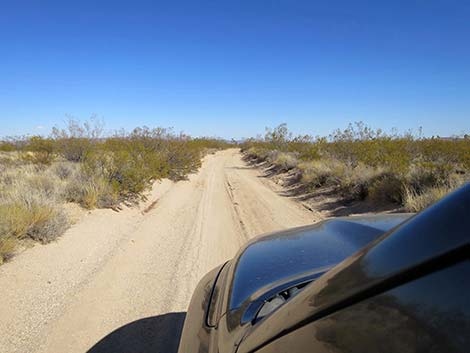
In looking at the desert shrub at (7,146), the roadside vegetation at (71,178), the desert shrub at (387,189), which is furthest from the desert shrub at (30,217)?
the desert shrub at (7,146)

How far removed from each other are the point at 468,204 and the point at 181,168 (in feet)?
55.8

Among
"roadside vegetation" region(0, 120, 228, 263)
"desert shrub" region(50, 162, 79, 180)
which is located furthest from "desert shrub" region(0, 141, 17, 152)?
"desert shrub" region(50, 162, 79, 180)

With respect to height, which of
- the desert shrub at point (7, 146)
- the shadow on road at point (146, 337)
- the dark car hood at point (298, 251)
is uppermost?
the desert shrub at point (7, 146)

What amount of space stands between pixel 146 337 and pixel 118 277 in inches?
66.7

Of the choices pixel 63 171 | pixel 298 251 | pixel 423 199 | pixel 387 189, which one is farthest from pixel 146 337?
pixel 63 171

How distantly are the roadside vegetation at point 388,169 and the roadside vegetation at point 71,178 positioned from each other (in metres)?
6.67

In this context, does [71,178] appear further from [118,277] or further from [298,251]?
[298,251]

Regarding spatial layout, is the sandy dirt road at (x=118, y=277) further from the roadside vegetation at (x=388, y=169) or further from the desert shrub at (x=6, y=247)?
the roadside vegetation at (x=388, y=169)

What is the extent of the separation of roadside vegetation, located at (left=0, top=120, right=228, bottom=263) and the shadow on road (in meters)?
2.69

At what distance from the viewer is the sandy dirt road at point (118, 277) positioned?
3.52 metres

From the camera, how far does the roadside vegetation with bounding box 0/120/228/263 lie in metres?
5.84

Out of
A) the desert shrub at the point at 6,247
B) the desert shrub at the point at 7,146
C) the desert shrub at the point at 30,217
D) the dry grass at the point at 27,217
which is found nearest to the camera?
the desert shrub at the point at 6,247

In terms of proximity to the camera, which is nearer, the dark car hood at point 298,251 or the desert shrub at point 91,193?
the dark car hood at point 298,251

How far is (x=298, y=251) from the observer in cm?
226
